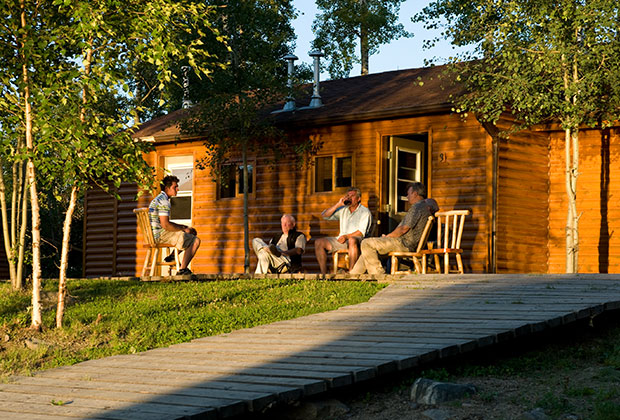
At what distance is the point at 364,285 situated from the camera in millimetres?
10172

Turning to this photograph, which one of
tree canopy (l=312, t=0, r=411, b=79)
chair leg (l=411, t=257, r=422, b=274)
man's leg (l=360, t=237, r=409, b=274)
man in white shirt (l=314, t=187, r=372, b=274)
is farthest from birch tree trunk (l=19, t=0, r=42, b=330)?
tree canopy (l=312, t=0, r=411, b=79)

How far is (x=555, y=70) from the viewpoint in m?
13.1

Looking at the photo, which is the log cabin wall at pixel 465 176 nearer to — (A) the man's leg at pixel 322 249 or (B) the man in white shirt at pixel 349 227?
(B) the man in white shirt at pixel 349 227

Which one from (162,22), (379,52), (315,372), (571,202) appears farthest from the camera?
(379,52)

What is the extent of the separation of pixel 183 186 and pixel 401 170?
544cm

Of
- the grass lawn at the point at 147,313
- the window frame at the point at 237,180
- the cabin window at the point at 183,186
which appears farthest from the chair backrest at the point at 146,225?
the cabin window at the point at 183,186

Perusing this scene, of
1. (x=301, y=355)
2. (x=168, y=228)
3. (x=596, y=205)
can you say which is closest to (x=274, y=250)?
(x=168, y=228)

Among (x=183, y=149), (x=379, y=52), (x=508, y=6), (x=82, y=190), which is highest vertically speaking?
(x=379, y=52)

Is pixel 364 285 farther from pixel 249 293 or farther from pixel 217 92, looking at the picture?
pixel 217 92

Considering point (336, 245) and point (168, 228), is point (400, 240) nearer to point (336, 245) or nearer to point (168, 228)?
point (336, 245)

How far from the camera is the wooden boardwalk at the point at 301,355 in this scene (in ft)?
17.3

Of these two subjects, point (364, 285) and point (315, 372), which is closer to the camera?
point (315, 372)

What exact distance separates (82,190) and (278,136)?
7.80 meters

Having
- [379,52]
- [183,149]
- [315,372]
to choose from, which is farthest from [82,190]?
[379,52]
